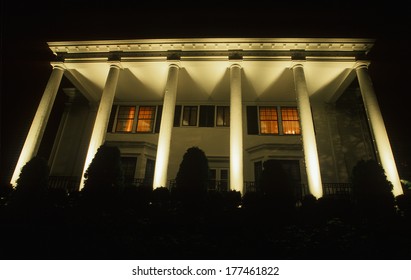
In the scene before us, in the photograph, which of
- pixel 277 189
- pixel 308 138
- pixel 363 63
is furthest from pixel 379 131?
pixel 277 189

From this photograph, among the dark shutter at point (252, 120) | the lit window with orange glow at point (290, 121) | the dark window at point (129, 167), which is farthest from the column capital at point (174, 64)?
the lit window with orange glow at point (290, 121)

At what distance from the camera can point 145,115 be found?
1992 cm

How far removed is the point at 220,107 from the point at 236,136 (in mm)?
6663

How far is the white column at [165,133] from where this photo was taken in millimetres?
12717

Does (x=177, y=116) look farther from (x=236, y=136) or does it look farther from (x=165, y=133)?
(x=236, y=136)

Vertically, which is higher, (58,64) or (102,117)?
(58,64)

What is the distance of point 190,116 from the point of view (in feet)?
64.3

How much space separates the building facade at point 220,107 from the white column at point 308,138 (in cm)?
6

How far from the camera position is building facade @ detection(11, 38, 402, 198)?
14.4 m

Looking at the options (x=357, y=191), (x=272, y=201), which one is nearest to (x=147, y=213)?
(x=272, y=201)

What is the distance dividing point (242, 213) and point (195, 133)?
33.6ft

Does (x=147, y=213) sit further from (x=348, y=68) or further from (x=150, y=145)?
(x=348, y=68)

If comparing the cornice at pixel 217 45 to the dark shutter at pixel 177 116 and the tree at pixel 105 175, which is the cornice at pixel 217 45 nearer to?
the dark shutter at pixel 177 116

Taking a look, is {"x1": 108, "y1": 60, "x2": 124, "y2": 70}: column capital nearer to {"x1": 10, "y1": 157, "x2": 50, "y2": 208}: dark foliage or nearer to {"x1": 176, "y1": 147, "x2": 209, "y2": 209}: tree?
{"x1": 10, "y1": 157, "x2": 50, "y2": 208}: dark foliage
